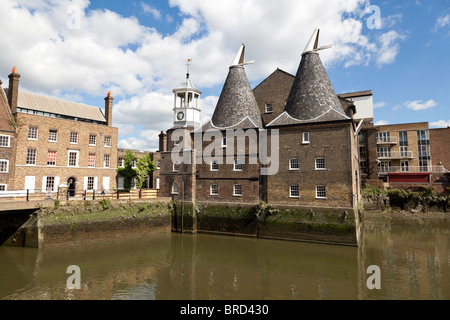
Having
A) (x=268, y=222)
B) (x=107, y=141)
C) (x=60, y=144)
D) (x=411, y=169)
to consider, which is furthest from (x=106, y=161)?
(x=411, y=169)

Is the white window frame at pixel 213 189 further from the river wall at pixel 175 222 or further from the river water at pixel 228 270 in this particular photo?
the river water at pixel 228 270

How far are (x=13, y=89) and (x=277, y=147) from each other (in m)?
24.5

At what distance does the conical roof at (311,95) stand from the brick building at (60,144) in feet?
63.8

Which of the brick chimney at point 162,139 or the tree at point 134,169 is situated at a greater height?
the brick chimney at point 162,139

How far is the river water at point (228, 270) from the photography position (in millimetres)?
10945

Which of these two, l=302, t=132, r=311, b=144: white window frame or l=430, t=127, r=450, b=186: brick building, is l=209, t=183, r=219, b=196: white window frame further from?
l=430, t=127, r=450, b=186: brick building

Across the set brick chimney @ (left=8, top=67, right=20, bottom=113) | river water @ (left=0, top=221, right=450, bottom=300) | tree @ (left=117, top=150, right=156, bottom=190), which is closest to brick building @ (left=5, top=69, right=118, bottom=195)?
brick chimney @ (left=8, top=67, right=20, bottom=113)

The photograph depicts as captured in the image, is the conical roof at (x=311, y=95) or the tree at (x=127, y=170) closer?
the conical roof at (x=311, y=95)

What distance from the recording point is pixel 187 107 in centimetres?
2748

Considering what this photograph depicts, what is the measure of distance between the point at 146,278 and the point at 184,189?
38.2 ft

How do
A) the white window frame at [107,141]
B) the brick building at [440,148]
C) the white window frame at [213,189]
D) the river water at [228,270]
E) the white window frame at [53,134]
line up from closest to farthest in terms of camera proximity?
the river water at [228,270] < the white window frame at [213,189] < the white window frame at [53,134] < the white window frame at [107,141] < the brick building at [440,148]

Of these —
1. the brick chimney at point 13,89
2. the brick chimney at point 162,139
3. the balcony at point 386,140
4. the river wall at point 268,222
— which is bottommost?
the river wall at point 268,222

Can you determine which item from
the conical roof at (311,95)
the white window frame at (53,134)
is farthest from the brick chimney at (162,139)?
the conical roof at (311,95)

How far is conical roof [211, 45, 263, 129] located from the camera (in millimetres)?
24031
